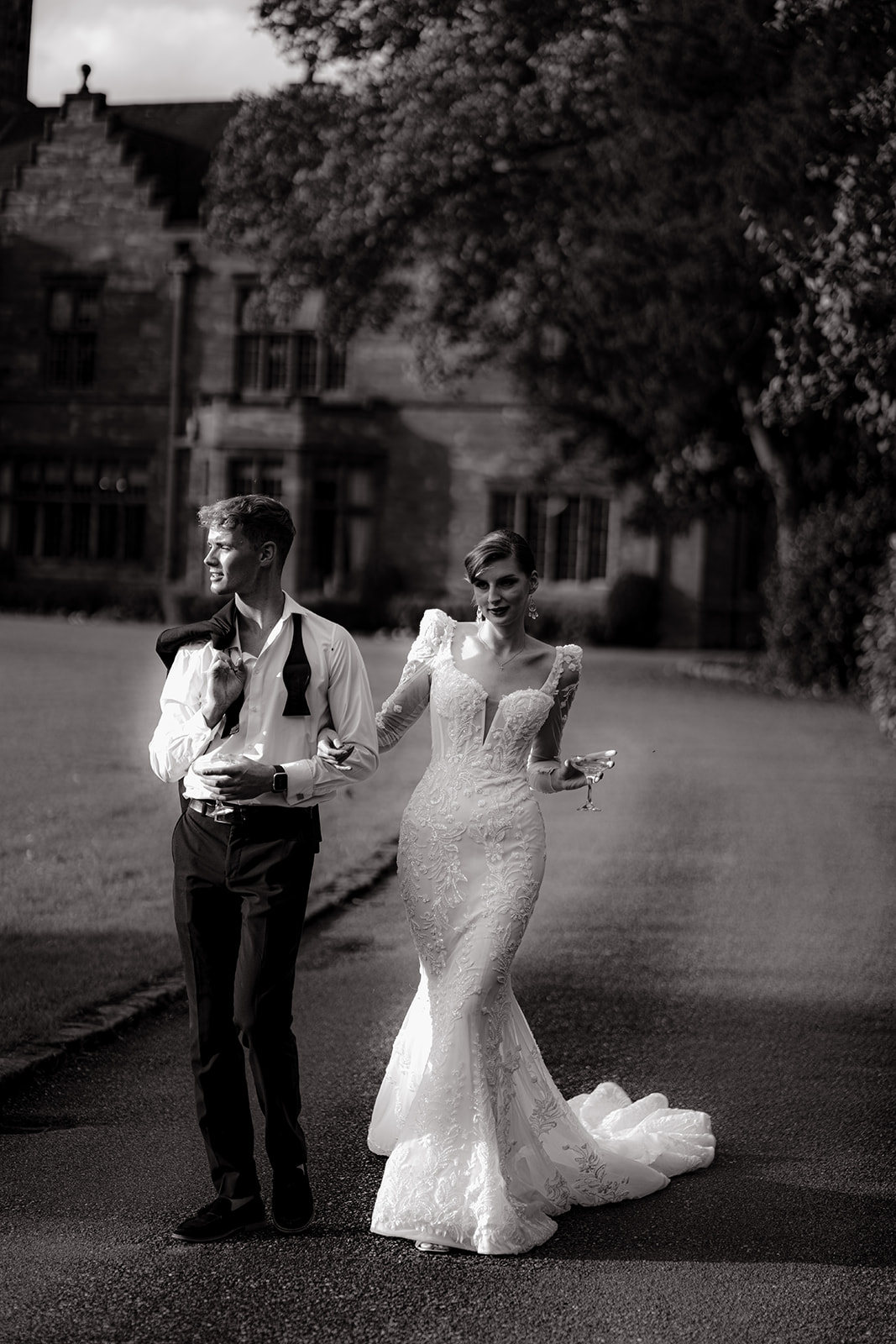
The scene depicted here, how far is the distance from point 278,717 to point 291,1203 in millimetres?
1390

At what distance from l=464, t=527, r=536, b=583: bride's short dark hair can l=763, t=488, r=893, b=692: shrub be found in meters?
19.2

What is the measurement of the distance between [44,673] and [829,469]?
1241 centimetres

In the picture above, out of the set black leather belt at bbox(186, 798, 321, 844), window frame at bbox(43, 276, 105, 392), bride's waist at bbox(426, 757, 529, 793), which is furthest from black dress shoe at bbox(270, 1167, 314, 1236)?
window frame at bbox(43, 276, 105, 392)

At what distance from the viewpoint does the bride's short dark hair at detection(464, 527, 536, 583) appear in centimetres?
511

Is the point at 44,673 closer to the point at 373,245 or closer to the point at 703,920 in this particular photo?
the point at 373,245

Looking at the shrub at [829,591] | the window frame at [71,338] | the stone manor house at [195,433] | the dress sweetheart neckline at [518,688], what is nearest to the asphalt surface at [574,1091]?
the dress sweetheart neckline at [518,688]

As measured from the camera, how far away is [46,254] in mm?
40281

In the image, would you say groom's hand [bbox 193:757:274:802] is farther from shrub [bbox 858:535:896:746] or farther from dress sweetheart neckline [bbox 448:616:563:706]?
shrub [bbox 858:535:896:746]

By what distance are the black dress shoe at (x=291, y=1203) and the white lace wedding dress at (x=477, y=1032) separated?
0.70ft

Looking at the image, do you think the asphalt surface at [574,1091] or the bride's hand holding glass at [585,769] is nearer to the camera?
the asphalt surface at [574,1091]

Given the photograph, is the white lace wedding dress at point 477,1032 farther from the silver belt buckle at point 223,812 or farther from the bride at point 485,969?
the silver belt buckle at point 223,812

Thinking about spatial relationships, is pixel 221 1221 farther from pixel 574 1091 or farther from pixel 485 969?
pixel 574 1091

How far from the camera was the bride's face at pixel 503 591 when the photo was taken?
5141mm

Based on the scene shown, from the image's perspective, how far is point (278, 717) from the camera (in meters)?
4.68
